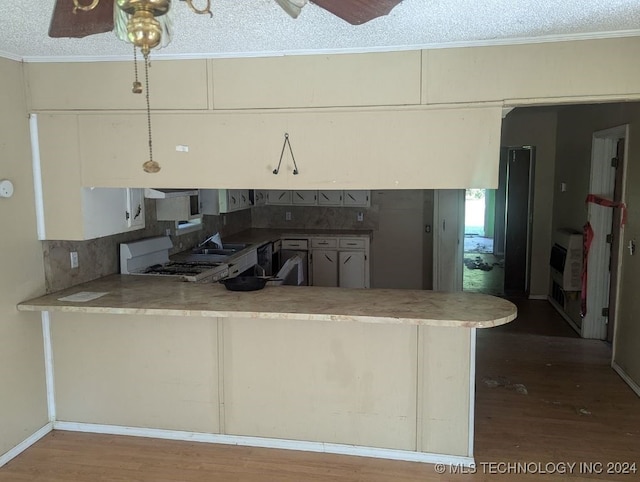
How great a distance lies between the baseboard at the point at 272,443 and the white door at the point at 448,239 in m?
3.42

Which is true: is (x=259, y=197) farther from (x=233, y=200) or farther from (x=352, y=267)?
(x=352, y=267)

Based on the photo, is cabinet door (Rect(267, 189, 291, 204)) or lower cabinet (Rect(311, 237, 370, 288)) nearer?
lower cabinet (Rect(311, 237, 370, 288))

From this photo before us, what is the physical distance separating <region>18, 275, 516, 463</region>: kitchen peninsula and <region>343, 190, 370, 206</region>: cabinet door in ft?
11.7

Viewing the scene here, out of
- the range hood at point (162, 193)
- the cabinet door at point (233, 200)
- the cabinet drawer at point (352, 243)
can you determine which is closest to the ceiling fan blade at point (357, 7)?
the range hood at point (162, 193)

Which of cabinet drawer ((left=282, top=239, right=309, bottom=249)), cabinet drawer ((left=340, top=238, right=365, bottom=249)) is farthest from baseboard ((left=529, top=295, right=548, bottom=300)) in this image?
cabinet drawer ((left=282, top=239, right=309, bottom=249))

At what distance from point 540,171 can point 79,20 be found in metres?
6.07

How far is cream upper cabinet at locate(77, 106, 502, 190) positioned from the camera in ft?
8.79

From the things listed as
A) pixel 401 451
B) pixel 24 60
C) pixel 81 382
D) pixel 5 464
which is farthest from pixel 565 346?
pixel 24 60

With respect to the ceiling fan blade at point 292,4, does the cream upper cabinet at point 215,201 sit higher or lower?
lower

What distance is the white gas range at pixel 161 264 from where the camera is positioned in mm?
3807

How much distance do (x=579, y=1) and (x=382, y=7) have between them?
2.89 ft

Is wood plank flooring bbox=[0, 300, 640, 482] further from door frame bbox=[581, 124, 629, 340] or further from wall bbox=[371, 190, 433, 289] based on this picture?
wall bbox=[371, 190, 433, 289]

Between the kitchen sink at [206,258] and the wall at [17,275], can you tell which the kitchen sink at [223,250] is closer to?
the kitchen sink at [206,258]

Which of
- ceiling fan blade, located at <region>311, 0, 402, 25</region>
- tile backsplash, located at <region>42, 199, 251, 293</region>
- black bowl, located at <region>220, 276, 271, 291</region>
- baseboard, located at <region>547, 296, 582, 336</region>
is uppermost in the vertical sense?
ceiling fan blade, located at <region>311, 0, 402, 25</region>
